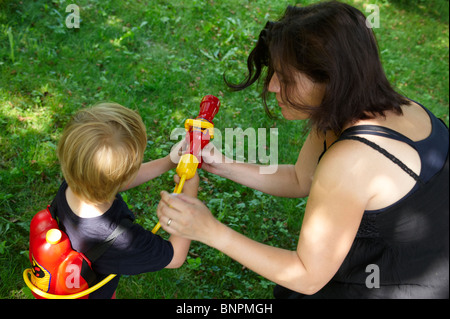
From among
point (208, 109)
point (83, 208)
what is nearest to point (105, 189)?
point (83, 208)

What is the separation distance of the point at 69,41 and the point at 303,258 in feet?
10.9

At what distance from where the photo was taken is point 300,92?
1668 mm

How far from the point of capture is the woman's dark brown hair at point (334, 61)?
1.53 meters

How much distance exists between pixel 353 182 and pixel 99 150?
3.08 feet

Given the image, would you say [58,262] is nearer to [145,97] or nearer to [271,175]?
[271,175]

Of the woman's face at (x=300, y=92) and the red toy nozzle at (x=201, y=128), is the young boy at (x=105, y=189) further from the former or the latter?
the woman's face at (x=300, y=92)

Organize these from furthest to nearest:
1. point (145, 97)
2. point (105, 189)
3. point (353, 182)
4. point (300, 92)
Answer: point (145, 97), point (300, 92), point (105, 189), point (353, 182)

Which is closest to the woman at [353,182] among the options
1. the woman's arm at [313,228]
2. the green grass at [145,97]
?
the woman's arm at [313,228]

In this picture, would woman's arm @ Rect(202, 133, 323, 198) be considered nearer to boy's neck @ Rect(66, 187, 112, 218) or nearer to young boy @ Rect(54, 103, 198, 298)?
young boy @ Rect(54, 103, 198, 298)

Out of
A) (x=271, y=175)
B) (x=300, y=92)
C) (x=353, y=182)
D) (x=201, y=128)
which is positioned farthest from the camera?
(x=271, y=175)

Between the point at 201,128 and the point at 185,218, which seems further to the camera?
the point at 201,128

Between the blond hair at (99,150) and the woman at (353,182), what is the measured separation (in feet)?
0.76

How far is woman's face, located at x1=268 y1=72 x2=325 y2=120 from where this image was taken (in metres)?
1.63
